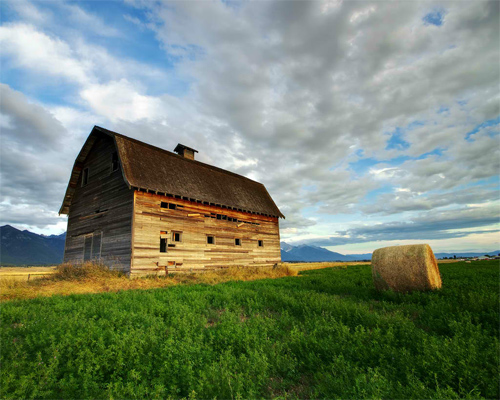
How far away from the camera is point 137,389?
3580mm

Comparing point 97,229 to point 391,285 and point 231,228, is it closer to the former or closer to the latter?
point 231,228

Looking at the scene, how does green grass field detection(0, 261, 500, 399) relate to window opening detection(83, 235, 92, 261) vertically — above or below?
below

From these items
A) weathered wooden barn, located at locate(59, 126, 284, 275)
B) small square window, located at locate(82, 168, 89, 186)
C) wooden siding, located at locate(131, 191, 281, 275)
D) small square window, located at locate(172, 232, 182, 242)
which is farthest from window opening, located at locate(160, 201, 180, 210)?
small square window, located at locate(82, 168, 89, 186)

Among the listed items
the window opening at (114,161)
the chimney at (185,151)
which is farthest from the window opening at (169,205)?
the chimney at (185,151)

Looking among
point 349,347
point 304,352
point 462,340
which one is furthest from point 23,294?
point 462,340

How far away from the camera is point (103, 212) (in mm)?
17547

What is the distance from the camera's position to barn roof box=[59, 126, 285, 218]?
1664cm

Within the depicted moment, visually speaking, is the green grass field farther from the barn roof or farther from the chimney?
the chimney

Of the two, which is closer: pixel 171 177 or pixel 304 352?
pixel 304 352

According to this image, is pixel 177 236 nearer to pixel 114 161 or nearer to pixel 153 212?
pixel 153 212

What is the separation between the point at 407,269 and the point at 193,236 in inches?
510

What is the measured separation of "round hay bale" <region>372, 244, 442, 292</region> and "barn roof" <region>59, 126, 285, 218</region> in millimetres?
12376

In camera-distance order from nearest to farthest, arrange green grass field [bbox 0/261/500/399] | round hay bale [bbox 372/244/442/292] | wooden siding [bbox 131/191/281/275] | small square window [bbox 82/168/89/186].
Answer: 1. green grass field [bbox 0/261/500/399]
2. round hay bale [bbox 372/244/442/292]
3. wooden siding [bbox 131/191/281/275]
4. small square window [bbox 82/168/89/186]

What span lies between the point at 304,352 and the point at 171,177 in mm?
15842
